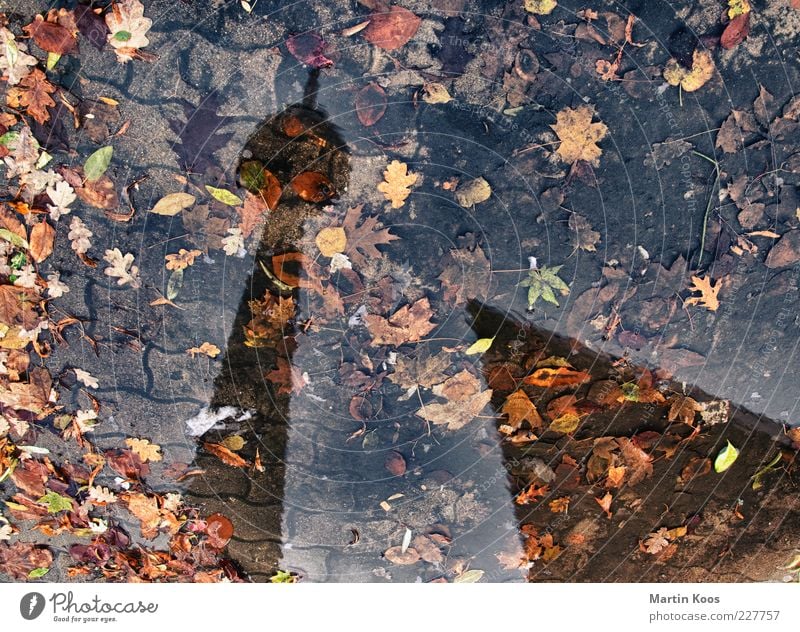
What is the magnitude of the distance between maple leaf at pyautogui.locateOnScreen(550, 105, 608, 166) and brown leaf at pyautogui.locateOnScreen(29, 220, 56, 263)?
5.99ft

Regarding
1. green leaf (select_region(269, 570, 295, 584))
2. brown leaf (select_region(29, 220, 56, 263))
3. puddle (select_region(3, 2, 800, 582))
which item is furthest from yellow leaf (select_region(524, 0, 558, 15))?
green leaf (select_region(269, 570, 295, 584))

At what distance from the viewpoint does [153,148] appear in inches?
66.4

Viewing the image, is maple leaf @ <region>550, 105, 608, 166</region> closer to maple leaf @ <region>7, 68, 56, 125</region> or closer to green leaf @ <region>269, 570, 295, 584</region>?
maple leaf @ <region>7, 68, 56, 125</region>

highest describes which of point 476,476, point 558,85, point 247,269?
point 558,85

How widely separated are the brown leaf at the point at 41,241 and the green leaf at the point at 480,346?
158 centimetres

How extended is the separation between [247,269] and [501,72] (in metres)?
1.15

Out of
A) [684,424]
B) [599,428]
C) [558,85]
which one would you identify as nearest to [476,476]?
[599,428]

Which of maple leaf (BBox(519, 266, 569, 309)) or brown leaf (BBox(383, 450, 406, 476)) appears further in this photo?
brown leaf (BBox(383, 450, 406, 476))

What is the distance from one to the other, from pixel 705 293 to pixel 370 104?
56.7 inches

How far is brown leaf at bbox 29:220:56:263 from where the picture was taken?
1714 mm

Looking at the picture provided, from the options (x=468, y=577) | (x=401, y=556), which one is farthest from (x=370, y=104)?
(x=468, y=577)

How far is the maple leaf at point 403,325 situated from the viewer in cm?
184
